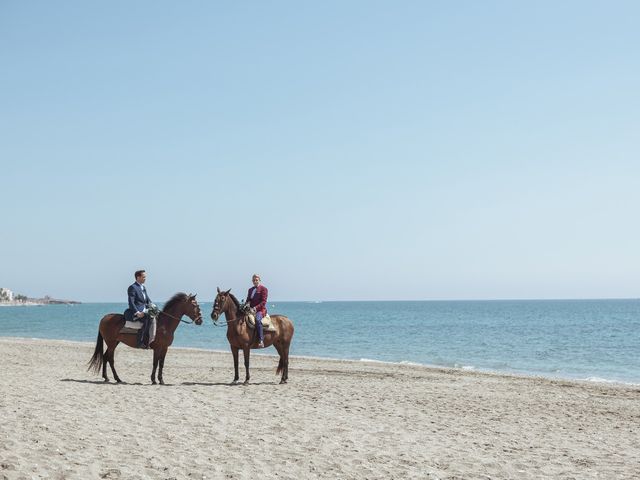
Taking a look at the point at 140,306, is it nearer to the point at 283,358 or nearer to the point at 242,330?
the point at 242,330

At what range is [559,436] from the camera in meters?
12.0

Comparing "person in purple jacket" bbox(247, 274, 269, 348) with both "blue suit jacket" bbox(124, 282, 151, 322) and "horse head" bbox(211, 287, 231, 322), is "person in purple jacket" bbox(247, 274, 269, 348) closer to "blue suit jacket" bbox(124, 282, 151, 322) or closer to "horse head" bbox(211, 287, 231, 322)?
"horse head" bbox(211, 287, 231, 322)

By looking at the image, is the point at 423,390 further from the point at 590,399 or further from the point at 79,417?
the point at 79,417

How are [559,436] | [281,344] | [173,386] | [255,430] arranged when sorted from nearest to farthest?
[255,430] → [559,436] → [173,386] → [281,344]

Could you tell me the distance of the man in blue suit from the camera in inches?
651

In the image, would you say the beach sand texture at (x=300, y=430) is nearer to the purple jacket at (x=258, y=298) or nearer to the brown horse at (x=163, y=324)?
the brown horse at (x=163, y=324)

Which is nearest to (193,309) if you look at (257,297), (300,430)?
(257,297)

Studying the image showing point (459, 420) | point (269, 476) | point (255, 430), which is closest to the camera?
point (269, 476)

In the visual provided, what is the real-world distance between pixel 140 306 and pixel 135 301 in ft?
0.64

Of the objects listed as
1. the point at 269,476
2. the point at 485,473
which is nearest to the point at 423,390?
the point at 485,473

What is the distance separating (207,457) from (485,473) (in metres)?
3.80

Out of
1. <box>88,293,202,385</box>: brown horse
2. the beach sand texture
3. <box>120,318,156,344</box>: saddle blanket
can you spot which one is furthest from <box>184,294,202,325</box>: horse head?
the beach sand texture

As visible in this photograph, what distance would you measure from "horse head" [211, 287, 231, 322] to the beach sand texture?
6.13 feet

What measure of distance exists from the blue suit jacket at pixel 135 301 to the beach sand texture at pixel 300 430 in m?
1.83
